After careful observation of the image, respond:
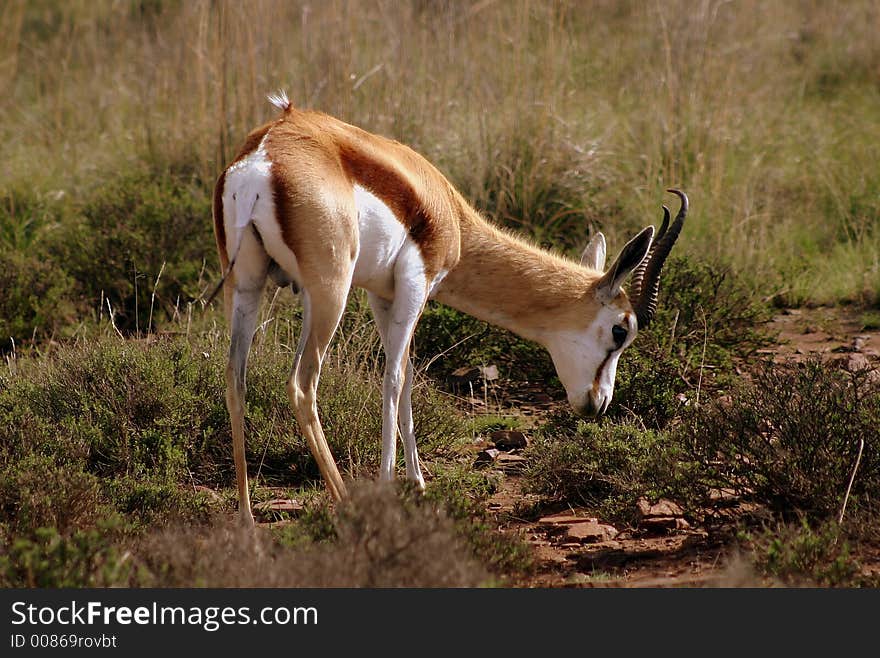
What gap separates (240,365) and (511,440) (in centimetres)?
221

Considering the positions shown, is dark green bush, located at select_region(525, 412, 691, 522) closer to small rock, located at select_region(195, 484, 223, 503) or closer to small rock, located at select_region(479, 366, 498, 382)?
small rock, located at select_region(479, 366, 498, 382)

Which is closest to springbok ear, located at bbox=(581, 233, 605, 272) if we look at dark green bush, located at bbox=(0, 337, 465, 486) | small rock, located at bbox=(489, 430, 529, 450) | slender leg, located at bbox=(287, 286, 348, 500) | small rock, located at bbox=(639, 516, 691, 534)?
small rock, located at bbox=(489, 430, 529, 450)

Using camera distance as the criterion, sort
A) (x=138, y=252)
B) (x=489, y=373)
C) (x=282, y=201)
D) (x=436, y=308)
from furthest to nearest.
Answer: (x=138, y=252) < (x=436, y=308) < (x=489, y=373) < (x=282, y=201)

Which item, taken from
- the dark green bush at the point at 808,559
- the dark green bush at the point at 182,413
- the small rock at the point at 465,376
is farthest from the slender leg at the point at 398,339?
the small rock at the point at 465,376

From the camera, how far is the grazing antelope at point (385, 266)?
503 cm

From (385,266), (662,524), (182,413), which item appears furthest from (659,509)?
(182,413)

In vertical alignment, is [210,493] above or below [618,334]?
below

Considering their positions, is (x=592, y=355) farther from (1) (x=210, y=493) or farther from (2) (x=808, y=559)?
(1) (x=210, y=493)

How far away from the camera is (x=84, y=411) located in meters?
6.22

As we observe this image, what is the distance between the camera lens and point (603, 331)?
6.12 m

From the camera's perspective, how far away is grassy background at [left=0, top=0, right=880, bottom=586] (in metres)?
4.84

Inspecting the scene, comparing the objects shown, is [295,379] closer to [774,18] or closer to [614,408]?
[614,408]

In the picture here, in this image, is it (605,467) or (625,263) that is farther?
(625,263)

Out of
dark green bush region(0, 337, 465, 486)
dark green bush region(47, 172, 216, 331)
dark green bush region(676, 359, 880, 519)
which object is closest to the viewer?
dark green bush region(676, 359, 880, 519)
